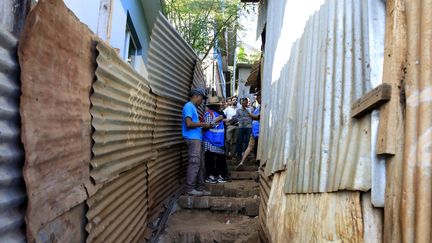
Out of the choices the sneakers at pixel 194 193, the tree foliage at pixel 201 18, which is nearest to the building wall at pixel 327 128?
the sneakers at pixel 194 193

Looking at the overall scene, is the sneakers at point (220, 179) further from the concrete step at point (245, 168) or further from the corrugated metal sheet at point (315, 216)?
the corrugated metal sheet at point (315, 216)

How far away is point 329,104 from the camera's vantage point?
2795mm

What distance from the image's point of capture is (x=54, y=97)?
2256 mm

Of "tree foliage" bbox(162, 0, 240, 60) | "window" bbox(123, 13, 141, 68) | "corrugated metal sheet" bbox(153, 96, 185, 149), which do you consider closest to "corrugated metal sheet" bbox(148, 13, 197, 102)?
"corrugated metal sheet" bbox(153, 96, 185, 149)

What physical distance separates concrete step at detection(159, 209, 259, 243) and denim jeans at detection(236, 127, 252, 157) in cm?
453

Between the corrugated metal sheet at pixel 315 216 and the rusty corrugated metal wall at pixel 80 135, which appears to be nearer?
the rusty corrugated metal wall at pixel 80 135

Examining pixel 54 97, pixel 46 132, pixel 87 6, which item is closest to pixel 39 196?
pixel 46 132

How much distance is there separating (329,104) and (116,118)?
1.90 m

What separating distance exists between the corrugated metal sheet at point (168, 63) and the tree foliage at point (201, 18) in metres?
4.54

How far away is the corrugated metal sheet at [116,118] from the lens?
3068 millimetres

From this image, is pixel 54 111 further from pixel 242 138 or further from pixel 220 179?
pixel 242 138

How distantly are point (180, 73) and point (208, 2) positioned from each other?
5885mm

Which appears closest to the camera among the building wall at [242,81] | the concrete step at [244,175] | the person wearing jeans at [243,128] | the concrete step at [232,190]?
the concrete step at [232,190]

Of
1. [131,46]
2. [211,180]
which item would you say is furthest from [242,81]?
[211,180]
